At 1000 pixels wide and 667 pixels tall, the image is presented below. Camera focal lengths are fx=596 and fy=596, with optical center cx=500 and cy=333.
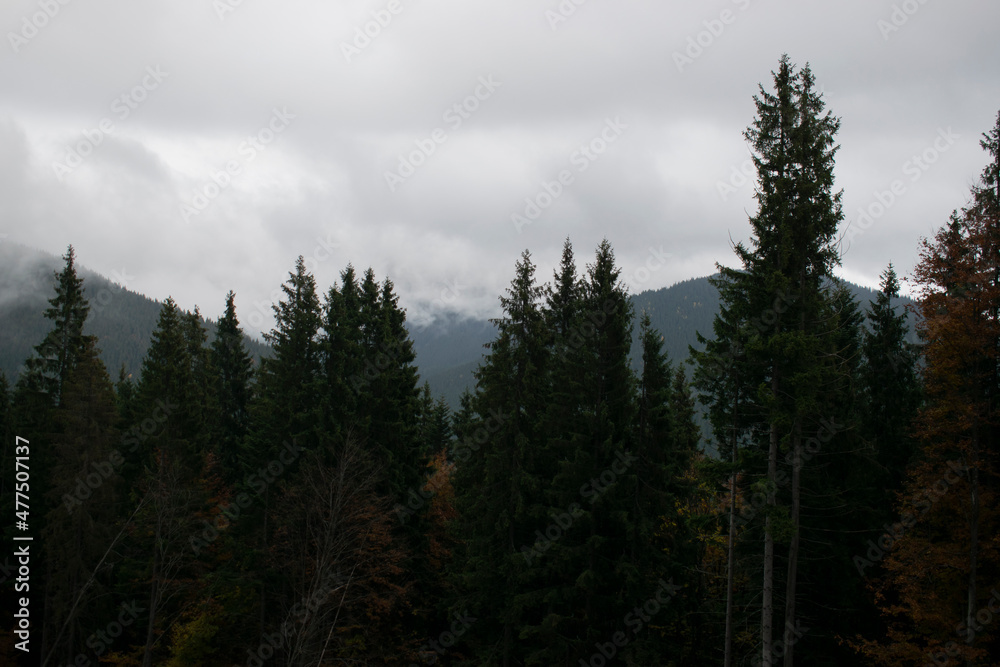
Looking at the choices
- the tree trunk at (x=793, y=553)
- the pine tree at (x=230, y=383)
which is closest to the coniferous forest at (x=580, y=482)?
the tree trunk at (x=793, y=553)

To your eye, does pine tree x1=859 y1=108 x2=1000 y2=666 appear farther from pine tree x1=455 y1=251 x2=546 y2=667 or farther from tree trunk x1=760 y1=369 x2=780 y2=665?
pine tree x1=455 y1=251 x2=546 y2=667

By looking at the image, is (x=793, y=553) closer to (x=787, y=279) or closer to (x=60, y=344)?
(x=787, y=279)

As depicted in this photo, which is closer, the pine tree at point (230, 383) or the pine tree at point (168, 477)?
the pine tree at point (168, 477)

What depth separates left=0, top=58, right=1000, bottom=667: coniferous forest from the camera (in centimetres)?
1636

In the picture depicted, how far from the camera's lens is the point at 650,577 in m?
23.0

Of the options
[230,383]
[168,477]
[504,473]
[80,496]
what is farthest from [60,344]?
[504,473]

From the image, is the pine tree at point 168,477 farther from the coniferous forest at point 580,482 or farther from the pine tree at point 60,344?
the pine tree at point 60,344

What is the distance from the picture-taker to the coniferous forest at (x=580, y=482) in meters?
16.4

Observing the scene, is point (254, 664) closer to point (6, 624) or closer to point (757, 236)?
point (6, 624)

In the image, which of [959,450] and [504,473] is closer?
[959,450]

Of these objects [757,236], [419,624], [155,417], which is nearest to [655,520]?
[757,236]

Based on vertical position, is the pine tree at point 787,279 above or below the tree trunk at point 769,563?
above

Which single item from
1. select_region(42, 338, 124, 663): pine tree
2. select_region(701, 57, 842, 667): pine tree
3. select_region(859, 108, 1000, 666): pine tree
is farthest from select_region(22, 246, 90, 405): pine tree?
select_region(859, 108, 1000, 666): pine tree

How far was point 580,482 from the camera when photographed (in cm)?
2320
